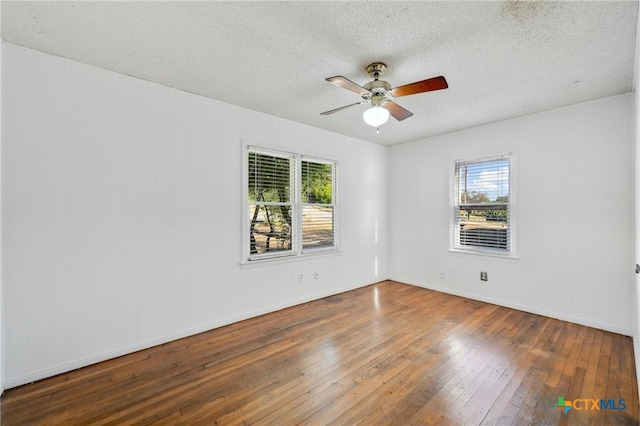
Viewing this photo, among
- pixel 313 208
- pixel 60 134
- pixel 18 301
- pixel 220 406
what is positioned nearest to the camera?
pixel 220 406

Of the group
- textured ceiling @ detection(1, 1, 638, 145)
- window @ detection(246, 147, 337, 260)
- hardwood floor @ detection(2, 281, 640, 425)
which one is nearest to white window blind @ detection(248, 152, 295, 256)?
window @ detection(246, 147, 337, 260)

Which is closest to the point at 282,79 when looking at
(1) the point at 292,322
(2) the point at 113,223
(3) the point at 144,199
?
(3) the point at 144,199

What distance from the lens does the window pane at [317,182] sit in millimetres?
4266

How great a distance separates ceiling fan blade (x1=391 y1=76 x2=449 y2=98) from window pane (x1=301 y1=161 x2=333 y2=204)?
80.2 inches

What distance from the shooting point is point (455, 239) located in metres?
4.63

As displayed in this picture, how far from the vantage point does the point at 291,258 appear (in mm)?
4051

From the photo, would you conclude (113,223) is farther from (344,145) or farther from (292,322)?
(344,145)

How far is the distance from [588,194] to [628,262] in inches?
31.8

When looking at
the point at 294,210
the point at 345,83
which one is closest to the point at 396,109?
the point at 345,83

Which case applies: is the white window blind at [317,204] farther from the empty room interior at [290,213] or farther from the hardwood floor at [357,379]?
the hardwood floor at [357,379]

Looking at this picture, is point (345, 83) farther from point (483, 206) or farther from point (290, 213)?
point (483, 206)

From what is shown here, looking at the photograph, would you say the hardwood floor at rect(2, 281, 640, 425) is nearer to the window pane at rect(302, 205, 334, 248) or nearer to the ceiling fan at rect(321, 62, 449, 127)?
the window pane at rect(302, 205, 334, 248)

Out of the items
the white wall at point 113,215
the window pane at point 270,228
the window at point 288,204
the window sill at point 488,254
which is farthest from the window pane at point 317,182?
the window sill at point 488,254

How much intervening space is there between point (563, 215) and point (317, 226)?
3152mm
